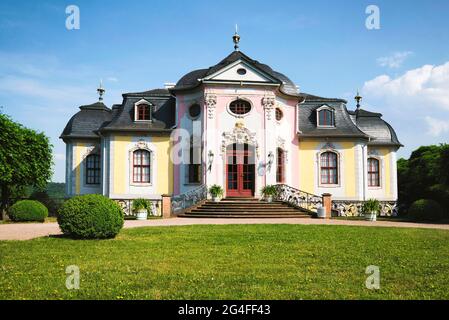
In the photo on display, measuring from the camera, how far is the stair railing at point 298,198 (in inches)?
949

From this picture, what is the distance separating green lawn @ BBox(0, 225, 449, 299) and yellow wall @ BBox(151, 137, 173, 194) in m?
13.4

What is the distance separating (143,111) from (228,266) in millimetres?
20727

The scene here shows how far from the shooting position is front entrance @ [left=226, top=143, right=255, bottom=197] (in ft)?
81.5

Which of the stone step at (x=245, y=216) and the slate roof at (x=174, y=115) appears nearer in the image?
the stone step at (x=245, y=216)

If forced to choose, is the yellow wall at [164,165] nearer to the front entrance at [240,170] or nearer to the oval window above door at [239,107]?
the front entrance at [240,170]

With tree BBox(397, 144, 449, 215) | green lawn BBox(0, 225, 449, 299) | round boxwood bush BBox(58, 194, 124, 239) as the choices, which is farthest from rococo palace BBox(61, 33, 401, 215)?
green lawn BBox(0, 225, 449, 299)

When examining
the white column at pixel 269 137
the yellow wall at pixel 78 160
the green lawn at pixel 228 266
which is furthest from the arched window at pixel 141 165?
the green lawn at pixel 228 266

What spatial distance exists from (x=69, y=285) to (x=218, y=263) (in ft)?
9.74

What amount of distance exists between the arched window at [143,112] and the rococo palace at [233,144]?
73 mm

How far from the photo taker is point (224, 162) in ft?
81.4

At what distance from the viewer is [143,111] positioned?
27.4 m

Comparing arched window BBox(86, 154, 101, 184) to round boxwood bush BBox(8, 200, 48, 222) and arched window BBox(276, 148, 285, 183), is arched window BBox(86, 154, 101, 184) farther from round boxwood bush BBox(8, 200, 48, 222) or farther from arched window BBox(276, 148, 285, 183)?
arched window BBox(276, 148, 285, 183)
